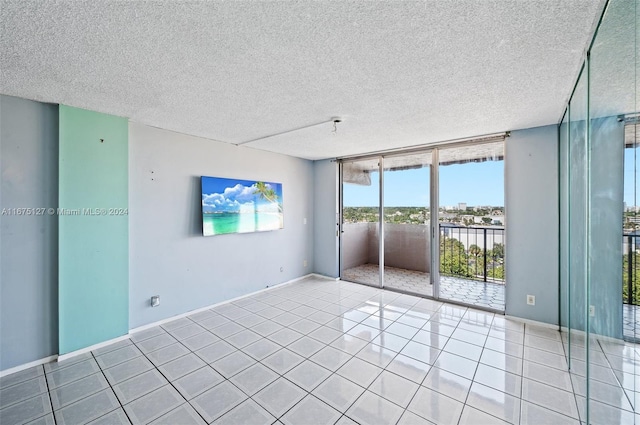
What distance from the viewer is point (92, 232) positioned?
2.59m

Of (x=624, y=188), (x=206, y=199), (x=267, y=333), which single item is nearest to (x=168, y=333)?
(x=267, y=333)

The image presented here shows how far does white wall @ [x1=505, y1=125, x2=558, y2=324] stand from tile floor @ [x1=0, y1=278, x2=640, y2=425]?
1.34ft

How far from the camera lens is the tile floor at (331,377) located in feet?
5.70

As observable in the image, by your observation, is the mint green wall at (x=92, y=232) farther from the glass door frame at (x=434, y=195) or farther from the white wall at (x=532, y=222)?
the white wall at (x=532, y=222)

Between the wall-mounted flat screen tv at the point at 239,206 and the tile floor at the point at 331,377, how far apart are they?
1.28 m

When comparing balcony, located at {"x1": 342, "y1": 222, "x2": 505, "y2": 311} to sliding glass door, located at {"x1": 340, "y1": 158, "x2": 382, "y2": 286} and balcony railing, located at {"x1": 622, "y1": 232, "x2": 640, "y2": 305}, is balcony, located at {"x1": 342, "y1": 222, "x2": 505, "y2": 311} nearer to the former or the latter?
sliding glass door, located at {"x1": 340, "y1": 158, "x2": 382, "y2": 286}

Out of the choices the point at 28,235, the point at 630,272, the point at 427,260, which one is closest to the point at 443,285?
the point at 427,260

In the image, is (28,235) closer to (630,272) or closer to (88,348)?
(88,348)

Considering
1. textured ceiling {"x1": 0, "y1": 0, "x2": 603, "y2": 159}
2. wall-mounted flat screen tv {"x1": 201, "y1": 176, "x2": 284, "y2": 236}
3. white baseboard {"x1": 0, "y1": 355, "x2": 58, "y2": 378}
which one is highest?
textured ceiling {"x1": 0, "y1": 0, "x2": 603, "y2": 159}

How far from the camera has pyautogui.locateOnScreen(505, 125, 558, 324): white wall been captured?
298 cm

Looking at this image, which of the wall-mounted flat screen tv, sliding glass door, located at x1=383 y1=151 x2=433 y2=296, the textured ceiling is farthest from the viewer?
sliding glass door, located at x1=383 y1=151 x2=433 y2=296

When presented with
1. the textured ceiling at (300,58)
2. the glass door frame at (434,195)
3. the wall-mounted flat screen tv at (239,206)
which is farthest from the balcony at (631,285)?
the wall-mounted flat screen tv at (239,206)

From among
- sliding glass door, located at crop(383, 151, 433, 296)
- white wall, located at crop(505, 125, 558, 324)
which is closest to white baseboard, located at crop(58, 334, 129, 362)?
sliding glass door, located at crop(383, 151, 433, 296)

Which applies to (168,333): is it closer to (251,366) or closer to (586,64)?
(251,366)
